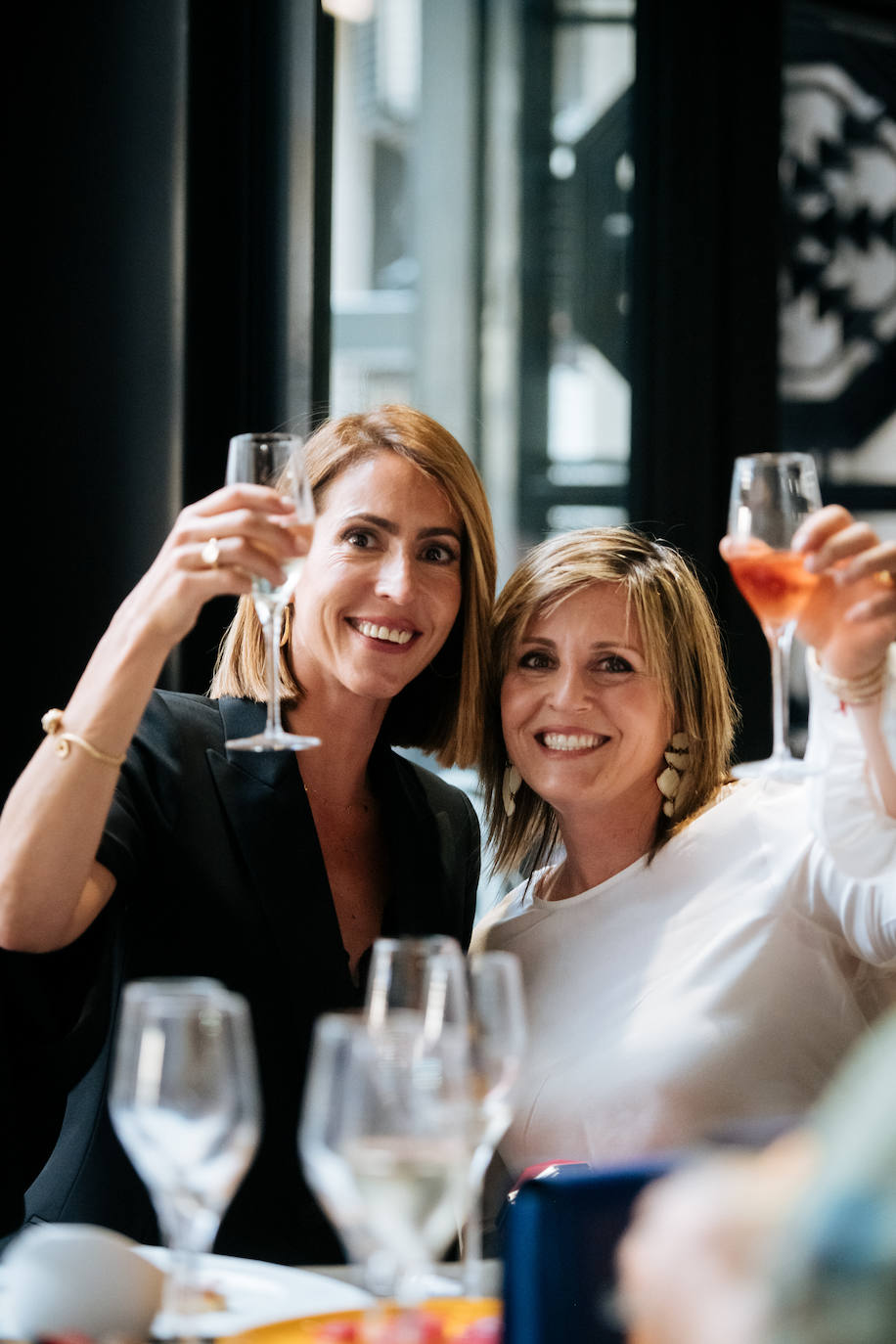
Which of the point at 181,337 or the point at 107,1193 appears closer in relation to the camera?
the point at 107,1193

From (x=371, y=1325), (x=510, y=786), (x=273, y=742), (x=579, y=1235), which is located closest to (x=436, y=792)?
(x=510, y=786)

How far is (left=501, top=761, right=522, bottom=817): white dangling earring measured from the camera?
2.12 m

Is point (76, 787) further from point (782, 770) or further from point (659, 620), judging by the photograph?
point (659, 620)

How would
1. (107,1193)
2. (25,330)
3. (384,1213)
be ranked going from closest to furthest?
1. (384,1213)
2. (107,1193)
3. (25,330)

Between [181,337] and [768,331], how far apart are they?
1279mm

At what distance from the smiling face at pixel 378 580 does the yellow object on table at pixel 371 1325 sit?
96 cm

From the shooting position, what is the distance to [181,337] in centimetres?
261

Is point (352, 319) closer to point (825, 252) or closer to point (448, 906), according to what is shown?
point (825, 252)

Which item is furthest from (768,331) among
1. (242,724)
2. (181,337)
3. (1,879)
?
(1,879)

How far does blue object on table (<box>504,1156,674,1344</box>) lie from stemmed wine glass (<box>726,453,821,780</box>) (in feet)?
1.33

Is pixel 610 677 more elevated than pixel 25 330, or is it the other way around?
pixel 25 330

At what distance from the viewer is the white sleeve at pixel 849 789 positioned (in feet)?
4.82

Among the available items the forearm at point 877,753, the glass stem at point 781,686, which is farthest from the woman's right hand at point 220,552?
the forearm at point 877,753

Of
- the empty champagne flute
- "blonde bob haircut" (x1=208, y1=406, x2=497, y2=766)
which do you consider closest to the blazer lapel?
"blonde bob haircut" (x1=208, y1=406, x2=497, y2=766)
